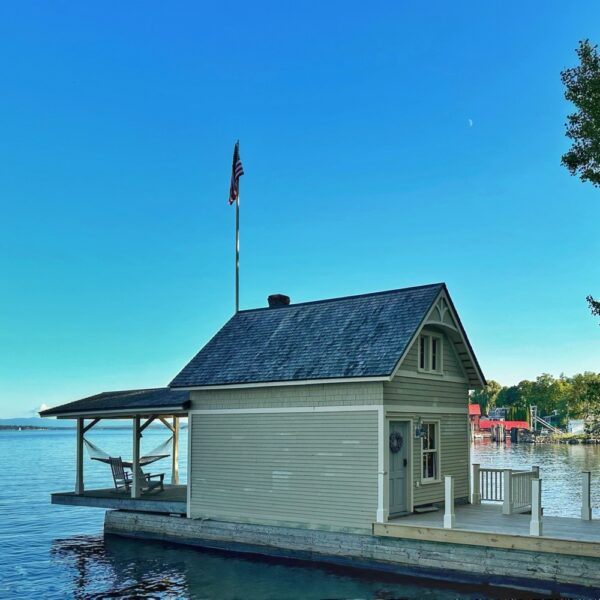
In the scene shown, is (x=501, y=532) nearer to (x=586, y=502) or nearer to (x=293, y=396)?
(x=586, y=502)

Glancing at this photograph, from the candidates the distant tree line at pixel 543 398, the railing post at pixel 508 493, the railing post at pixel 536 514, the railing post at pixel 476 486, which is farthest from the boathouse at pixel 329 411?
the distant tree line at pixel 543 398

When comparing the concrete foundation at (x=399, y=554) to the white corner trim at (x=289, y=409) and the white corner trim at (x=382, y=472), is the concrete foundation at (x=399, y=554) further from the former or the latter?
the white corner trim at (x=289, y=409)

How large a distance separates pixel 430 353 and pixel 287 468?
5021 millimetres


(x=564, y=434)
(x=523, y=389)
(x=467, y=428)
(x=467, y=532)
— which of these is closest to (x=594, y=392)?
(x=467, y=428)

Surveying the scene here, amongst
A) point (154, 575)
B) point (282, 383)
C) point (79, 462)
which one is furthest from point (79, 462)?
point (282, 383)

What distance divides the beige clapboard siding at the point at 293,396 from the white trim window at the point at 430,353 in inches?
87.8

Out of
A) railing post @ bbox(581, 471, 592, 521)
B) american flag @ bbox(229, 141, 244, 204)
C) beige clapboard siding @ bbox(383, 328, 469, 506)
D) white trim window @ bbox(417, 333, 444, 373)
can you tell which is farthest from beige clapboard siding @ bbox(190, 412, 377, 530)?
american flag @ bbox(229, 141, 244, 204)

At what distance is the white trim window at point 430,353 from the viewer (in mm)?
18906

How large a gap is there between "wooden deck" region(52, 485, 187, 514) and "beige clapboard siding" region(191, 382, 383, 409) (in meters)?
3.16

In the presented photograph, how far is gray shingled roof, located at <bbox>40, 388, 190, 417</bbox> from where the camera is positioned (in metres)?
21.0

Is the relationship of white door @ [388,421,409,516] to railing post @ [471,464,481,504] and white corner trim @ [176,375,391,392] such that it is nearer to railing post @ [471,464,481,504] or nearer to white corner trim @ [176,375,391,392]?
white corner trim @ [176,375,391,392]

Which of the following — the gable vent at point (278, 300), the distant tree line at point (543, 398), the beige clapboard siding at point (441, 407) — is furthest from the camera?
the distant tree line at point (543, 398)

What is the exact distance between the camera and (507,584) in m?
14.2

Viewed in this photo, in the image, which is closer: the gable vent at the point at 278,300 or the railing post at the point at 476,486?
the railing post at the point at 476,486
